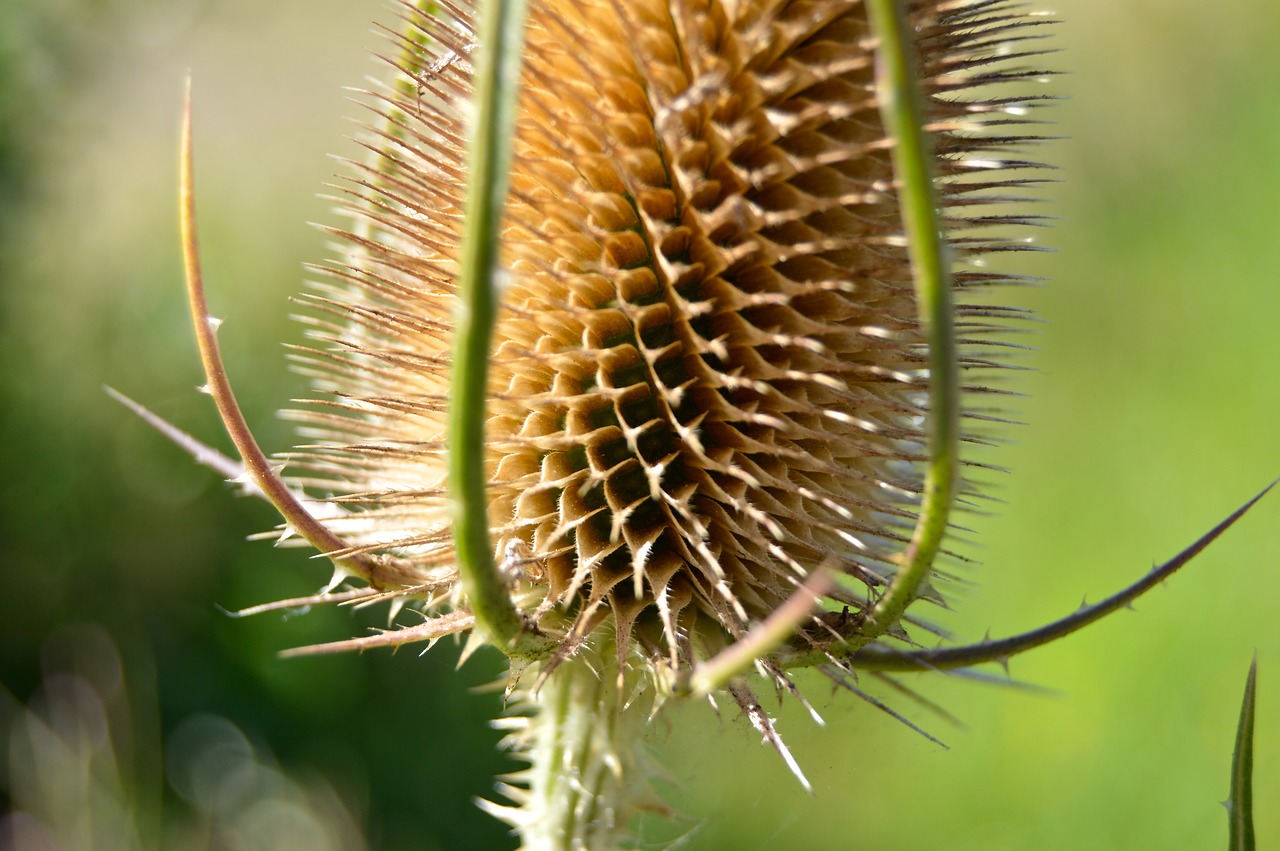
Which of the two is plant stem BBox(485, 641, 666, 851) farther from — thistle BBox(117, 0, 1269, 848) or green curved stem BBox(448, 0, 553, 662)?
green curved stem BBox(448, 0, 553, 662)

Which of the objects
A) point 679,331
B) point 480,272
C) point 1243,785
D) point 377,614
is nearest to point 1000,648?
point 1243,785

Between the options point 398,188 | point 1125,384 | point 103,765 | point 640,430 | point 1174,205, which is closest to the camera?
point 640,430

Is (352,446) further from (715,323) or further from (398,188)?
(715,323)

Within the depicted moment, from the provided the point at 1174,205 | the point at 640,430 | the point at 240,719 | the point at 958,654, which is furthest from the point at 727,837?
the point at 1174,205

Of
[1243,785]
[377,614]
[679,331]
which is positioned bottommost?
[377,614]

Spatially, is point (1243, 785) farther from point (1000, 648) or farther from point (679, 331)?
point (679, 331)

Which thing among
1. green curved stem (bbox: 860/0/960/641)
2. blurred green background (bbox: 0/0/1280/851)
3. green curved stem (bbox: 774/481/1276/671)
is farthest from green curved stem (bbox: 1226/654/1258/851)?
blurred green background (bbox: 0/0/1280/851)
